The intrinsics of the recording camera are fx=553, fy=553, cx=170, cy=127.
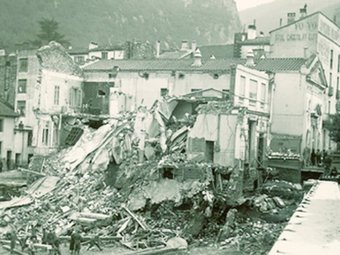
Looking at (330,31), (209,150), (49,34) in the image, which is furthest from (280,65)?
(49,34)

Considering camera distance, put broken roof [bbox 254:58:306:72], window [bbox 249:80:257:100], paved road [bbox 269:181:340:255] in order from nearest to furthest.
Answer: paved road [bbox 269:181:340:255], window [bbox 249:80:257:100], broken roof [bbox 254:58:306:72]

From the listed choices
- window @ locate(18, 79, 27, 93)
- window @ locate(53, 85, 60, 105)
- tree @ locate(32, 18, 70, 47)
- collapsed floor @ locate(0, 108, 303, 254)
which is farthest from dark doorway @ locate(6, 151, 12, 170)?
tree @ locate(32, 18, 70, 47)

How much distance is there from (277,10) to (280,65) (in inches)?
4284

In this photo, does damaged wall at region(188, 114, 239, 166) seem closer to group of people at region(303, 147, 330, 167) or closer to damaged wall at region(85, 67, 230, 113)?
damaged wall at region(85, 67, 230, 113)

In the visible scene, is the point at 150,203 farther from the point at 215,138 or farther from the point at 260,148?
the point at 260,148

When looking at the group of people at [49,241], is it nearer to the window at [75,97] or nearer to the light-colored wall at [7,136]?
the light-colored wall at [7,136]

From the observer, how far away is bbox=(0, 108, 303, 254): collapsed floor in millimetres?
24266

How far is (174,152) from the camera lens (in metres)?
32.4

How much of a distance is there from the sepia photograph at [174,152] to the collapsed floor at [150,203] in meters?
0.08

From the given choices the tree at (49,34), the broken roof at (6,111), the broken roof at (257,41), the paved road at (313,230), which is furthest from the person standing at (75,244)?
the tree at (49,34)

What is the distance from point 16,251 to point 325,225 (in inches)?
473

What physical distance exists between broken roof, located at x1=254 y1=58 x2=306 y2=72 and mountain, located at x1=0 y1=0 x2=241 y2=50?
2170 inches

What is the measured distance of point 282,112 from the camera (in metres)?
43.1

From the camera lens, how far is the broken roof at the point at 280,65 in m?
43.0
